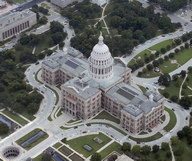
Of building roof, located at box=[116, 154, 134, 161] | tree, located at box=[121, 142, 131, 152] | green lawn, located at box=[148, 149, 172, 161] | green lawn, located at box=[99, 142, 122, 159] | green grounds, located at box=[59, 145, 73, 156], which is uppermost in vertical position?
building roof, located at box=[116, 154, 134, 161]

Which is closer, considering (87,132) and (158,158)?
(158,158)

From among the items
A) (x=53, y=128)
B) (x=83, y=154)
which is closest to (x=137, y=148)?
(x=83, y=154)

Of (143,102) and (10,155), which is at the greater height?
(143,102)

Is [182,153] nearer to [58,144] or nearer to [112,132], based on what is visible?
[112,132]

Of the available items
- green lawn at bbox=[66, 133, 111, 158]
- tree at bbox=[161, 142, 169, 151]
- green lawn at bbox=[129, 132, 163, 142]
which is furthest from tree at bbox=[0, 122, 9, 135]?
tree at bbox=[161, 142, 169, 151]

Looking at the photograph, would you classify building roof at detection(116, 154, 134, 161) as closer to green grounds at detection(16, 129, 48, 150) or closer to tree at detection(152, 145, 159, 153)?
tree at detection(152, 145, 159, 153)

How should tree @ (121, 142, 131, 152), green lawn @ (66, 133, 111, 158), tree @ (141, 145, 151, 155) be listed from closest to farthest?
tree @ (141, 145, 151, 155)
tree @ (121, 142, 131, 152)
green lawn @ (66, 133, 111, 158)

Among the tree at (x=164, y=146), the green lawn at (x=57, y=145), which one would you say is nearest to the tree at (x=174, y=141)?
the tree at (x=164, y=146)
